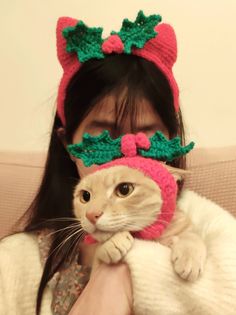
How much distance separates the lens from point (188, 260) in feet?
2.01

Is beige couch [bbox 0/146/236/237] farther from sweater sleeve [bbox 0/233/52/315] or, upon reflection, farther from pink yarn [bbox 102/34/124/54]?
pink yarn [bbox 102/34/124/54]

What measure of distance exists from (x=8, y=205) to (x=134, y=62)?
596mm

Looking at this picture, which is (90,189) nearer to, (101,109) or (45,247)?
(101,109)

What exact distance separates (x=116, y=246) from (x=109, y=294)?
0.09m

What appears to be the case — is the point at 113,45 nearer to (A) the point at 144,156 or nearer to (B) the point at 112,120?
(B) the point at 112,120

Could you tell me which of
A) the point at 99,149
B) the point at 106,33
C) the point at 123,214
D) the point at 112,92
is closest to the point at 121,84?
the point at 112,92

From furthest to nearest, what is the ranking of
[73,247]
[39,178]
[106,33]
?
1. [106,33]
2. [39,178]
3. [73,247]

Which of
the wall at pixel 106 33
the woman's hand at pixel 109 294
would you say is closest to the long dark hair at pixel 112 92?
the woman's hand at pixel 109 294

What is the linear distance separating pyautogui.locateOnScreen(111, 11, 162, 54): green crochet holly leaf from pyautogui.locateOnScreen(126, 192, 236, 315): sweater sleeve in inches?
15.1

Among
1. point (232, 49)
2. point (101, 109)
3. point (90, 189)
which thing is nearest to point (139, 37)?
point (101, 109)

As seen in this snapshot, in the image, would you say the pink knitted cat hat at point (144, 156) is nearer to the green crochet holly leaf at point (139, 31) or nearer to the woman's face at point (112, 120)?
the woman's face at point (112, 120)

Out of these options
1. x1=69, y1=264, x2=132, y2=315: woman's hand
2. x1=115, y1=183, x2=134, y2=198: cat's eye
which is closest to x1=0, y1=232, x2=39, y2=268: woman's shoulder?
x1=69, y1=264, x2=132, y2=315: woman's hand

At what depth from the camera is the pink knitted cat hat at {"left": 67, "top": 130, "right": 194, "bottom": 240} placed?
2.04ft

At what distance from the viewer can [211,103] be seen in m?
1.29
